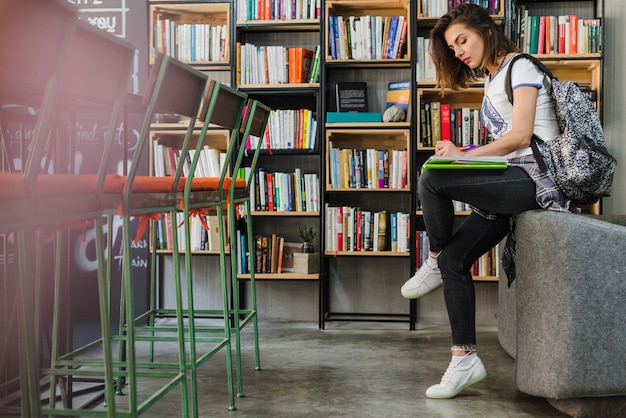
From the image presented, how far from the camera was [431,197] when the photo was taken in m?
2.50

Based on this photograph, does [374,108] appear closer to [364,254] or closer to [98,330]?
[364,254]

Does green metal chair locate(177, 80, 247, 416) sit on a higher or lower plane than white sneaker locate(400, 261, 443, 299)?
higher

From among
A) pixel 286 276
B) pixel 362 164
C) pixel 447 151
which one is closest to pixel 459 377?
pixel 447 151

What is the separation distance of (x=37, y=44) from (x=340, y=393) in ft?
5.97

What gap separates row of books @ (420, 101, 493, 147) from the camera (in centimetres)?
397

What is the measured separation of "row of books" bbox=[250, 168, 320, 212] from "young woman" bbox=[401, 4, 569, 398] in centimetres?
146

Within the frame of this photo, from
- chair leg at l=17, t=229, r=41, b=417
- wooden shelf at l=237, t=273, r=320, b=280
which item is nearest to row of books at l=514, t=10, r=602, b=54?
wooden shelf at l=237, t=273, r=320, b=280

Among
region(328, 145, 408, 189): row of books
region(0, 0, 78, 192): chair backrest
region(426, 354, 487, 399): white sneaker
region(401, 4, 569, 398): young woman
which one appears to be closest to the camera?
region(0, 0, 78, 192): chair backrest

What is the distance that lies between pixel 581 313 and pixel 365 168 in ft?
6.91

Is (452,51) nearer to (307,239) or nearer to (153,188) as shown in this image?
(153,188)

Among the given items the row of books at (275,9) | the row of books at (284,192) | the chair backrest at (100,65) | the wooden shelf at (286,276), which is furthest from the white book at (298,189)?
the chair backrest at (100,65)

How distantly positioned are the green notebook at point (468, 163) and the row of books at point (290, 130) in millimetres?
1736

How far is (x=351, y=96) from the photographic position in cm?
417

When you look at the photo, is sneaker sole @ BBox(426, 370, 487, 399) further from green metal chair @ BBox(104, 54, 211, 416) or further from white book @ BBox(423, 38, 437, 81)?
white book @ BBox(423, 38, 437, 81)
